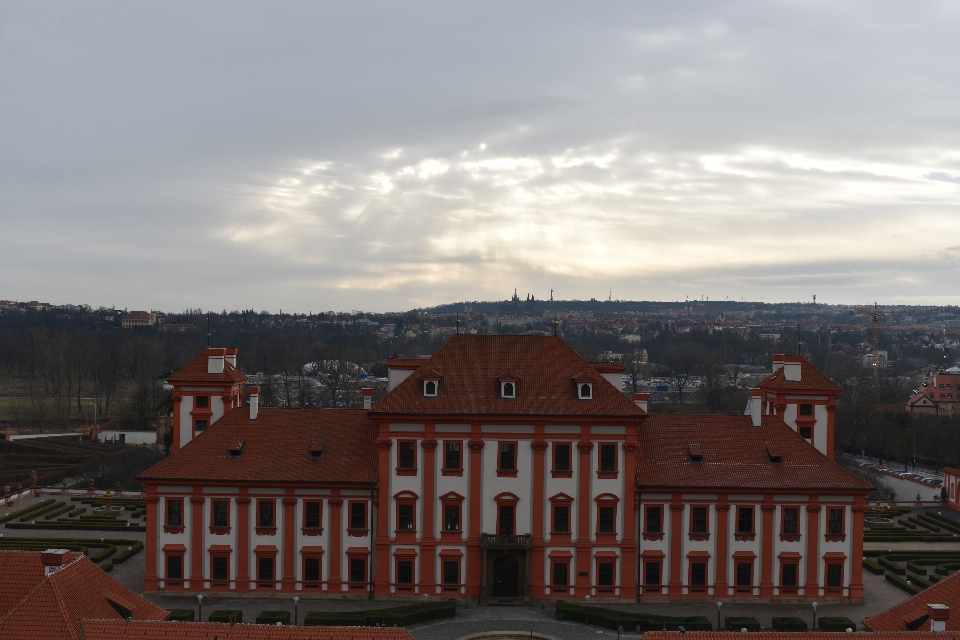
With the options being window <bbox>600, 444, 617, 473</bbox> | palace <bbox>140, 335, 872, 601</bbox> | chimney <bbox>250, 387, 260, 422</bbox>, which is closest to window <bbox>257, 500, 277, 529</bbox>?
palace <bbox>140, 335, 872, 601</bbox>

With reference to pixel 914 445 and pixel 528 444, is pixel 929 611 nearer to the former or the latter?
pixel 528 444

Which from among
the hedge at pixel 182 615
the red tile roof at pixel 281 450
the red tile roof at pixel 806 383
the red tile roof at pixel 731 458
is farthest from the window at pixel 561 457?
the hedge at pixel 182 615

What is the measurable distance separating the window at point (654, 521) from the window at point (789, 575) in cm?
607

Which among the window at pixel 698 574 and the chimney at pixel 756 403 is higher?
the chimney at pixel 756 403

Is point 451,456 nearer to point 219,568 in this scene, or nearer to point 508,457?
point 508,457

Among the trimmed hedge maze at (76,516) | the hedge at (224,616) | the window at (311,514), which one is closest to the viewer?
the hedge at (224,616)

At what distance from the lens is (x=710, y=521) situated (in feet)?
147

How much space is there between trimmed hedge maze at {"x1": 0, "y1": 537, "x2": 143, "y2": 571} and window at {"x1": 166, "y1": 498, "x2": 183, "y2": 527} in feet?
24.0

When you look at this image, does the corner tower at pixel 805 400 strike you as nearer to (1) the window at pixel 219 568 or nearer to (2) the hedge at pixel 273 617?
(2) the hedge at pixel 273 617

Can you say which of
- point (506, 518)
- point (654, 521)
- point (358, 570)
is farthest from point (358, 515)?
point (654, 521)

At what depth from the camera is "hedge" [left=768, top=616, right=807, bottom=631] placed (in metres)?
39.7

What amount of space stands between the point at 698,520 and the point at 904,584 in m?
11.4

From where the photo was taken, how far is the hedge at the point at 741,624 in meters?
39.7

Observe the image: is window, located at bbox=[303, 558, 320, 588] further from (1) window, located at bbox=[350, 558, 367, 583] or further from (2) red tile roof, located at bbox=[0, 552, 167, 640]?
(2) red tile roof, located at bbox=[0, 552, 167, 640]
